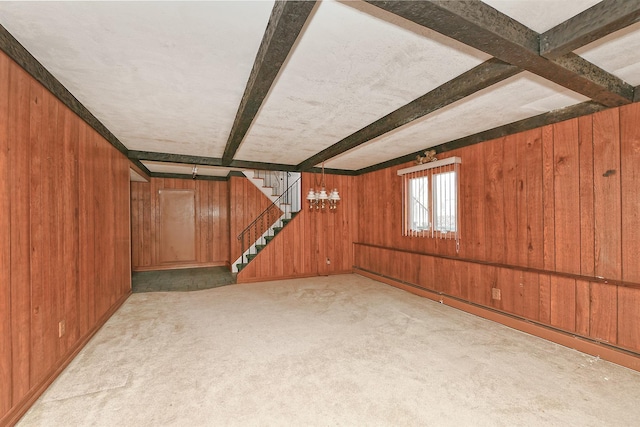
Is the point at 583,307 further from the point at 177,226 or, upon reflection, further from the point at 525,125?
the point at 177,226

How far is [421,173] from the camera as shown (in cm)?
481

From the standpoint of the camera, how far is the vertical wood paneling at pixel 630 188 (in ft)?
8.22

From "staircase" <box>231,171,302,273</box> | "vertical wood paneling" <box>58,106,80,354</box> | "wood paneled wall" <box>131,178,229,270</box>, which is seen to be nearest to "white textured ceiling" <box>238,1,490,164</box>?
"vertical wood paneling" <box>58,106,80,354</box>

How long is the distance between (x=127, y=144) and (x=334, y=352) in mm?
4397

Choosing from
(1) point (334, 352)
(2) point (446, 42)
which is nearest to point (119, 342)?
(1) point (334, 352)

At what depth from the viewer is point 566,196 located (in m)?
2.98

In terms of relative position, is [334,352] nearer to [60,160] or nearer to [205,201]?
[60,160]

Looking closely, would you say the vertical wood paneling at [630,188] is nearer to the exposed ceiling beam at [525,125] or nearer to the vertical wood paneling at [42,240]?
the exposed ceiling beam at [525,125]

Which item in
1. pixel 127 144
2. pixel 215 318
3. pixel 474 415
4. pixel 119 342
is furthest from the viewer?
pixel 127 144

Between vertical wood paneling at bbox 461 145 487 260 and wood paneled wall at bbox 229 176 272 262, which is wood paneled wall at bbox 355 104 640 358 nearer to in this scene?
vertical wood paneling at bbox 461 145 487 260

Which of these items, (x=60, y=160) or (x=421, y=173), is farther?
(x=421, y=173)

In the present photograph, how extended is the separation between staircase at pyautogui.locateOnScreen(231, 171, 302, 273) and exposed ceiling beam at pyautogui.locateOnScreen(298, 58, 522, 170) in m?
3.52

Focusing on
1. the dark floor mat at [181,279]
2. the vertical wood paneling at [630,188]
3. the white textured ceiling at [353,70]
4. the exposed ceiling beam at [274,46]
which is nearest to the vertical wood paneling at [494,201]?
the vertical wood paneling at [630,188]

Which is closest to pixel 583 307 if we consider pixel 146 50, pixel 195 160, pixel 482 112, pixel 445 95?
pixel 482 112
